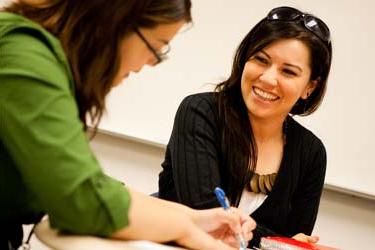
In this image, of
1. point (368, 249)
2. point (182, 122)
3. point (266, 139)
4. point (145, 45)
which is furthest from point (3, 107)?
point (368, 249)

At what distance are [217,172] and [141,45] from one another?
68cm

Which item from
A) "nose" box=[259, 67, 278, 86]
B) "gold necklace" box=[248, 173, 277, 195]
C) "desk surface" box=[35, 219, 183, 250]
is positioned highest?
"nose" box=[259, 67, 278, 86]

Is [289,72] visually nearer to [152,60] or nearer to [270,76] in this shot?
[270,76]

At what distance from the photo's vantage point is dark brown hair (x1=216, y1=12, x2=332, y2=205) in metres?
1.53

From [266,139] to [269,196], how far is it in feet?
0.72

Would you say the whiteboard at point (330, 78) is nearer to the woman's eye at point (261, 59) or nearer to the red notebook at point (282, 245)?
the woman's eye at point (261, 59)

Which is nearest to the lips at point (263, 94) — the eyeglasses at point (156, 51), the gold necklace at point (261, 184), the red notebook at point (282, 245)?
the gold necklace at point (261, 184)

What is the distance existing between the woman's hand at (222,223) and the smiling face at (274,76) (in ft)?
1.79

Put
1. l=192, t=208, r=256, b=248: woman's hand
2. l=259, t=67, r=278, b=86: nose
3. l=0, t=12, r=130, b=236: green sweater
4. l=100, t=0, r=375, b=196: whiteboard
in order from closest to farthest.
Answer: l=0, t=12, r=130, b=236: green sweater → l=192, t=208, r=256, b=248: woman's hand → l=259, t=67, r=278, b=86: nose → l=100, t=0, r=375, b=196: whiteboard

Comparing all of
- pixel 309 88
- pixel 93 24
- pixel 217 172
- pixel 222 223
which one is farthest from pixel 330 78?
pixel 93 24

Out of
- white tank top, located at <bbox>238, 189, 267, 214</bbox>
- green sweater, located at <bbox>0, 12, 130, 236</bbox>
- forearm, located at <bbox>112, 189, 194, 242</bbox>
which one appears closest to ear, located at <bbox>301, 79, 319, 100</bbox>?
white tank top, located at <bbox>238, 189, 267, 214</bbox>

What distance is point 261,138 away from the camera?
1.66 metres

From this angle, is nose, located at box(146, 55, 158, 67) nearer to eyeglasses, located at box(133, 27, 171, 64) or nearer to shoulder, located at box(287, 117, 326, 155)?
eyeglasses, located at box(133, 27, 171, 64)

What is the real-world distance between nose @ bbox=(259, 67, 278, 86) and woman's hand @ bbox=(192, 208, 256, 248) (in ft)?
1.82
